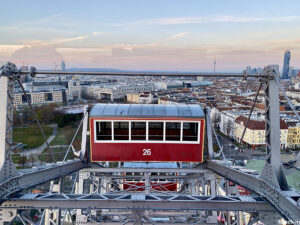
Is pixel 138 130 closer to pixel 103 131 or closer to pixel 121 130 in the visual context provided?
pixel 121 130

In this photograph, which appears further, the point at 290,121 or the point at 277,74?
the point at 290,121

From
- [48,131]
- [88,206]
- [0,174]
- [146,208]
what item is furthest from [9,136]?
[48,131]

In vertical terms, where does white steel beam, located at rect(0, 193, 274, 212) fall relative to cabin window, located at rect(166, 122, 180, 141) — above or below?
below

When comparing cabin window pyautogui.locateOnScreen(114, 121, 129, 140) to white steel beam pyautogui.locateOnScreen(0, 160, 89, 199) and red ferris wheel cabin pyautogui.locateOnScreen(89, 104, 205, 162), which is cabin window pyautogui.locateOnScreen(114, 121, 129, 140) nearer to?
red ferris wheel cabin pyautogui.locateOnScreen(89, 104, 205, 162)

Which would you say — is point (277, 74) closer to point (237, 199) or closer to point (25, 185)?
point (237, 199)

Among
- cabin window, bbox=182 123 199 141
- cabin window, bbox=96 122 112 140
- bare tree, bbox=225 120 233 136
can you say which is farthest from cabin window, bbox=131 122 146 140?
bare tree, bbox=225 120 233 136

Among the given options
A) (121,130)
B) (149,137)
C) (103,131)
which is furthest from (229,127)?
(103,131)
